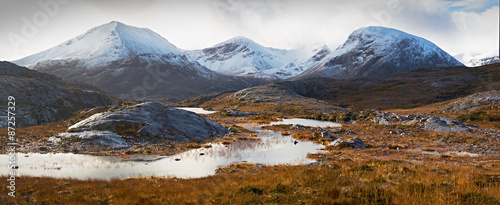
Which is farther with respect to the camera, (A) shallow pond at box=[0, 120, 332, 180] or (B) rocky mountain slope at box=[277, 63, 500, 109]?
→ (B) rocky mountain slope at box=[277, 63, 500, 109]

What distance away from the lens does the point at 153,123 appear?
3509 cm

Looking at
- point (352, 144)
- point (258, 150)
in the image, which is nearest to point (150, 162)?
point (258, 150)

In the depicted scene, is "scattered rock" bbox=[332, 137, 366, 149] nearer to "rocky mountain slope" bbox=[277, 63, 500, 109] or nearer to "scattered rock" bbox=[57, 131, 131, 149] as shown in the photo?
"scattered rock" bbox=[57, 131, 131, 149]

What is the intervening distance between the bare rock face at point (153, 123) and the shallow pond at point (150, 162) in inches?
298

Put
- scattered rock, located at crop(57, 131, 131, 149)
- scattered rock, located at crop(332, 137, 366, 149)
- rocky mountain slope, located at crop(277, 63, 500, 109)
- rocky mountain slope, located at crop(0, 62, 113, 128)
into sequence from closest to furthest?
scattered rock, located at crop(57, 131, 131, 149), scattered rock, located at crop(332, 137, 366, 149), rocky mountain slope, located at crop(0, 62, 113, 128), rocky mountain slope, located at crop(277, 63, 500, 109)

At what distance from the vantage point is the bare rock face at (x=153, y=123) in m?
32.2

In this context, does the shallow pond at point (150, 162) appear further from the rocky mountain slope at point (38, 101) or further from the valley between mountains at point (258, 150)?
the rocky mountain slope at point (38, 101)

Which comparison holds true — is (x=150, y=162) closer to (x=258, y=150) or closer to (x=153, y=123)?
(x=258, y=150)

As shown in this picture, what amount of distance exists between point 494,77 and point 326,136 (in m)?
183

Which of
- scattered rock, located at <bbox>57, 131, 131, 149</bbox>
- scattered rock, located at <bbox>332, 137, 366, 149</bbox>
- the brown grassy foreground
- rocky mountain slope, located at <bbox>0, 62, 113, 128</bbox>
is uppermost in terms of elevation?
rocky mountain slope, located at <bbox>0, 62, 113, 128</bbox>

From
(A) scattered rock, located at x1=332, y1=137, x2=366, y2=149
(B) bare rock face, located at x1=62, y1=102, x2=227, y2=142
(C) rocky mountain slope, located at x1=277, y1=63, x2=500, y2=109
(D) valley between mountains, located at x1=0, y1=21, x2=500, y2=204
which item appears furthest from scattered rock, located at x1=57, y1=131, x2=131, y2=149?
(C) rocky mountain slope, located at x1=277, y1=63, x2=500, y2=109

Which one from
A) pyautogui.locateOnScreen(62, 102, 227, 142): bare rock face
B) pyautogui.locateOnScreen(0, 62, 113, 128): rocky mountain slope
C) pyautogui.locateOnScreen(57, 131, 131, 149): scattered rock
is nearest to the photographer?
pyautogui.locateOnScreen(57, 131, 131, 149): scattered rock

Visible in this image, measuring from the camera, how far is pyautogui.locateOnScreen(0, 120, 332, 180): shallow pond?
62.2 ft

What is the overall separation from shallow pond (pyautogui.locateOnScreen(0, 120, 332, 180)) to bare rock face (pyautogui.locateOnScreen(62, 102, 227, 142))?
7.56m
